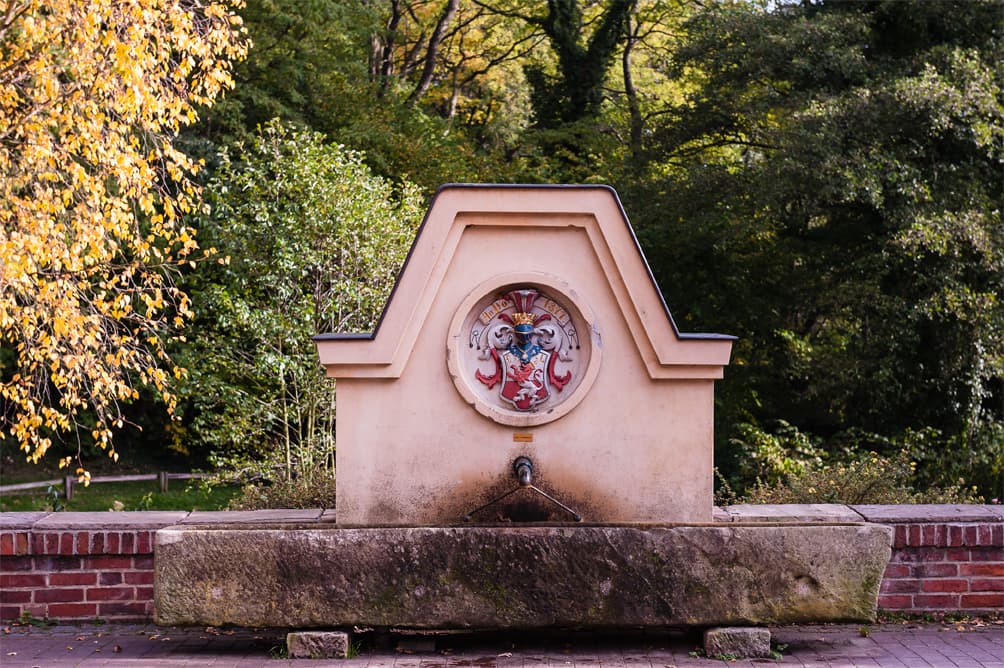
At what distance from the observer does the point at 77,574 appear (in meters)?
6.90

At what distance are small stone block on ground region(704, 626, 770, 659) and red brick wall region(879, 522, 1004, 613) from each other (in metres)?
1.22

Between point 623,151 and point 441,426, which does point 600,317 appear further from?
point 623,151

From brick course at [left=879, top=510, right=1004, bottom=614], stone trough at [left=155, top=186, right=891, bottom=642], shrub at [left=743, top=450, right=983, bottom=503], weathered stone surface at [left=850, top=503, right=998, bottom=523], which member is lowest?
brick course at [left=879, top=510, right=1004, bottom=614]

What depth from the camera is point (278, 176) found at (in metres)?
13.3

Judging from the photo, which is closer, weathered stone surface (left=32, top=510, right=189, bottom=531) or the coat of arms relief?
the coat of arms relief

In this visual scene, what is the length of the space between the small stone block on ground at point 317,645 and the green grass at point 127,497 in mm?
10150

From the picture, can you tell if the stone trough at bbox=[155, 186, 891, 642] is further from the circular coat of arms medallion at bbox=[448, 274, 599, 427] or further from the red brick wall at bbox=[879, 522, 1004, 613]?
the red brick wall at bbox=[879, 522, 1004, 613]

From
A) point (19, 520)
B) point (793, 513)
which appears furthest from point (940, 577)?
point (19, 520)

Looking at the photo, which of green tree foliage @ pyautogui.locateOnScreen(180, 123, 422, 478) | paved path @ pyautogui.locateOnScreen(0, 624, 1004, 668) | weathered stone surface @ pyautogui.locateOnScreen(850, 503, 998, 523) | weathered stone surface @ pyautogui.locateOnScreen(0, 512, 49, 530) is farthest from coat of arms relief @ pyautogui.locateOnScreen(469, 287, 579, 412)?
green tree foliage @ pyautogui.locateOnScreen(180, 123, 422, 478)

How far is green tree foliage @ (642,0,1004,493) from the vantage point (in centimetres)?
1345

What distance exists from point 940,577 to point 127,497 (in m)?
14.5

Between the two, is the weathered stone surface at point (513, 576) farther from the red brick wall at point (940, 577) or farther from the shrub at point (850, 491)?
the shrub at point (850, 491)

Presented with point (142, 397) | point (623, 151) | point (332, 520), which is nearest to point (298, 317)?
point (332, 520)

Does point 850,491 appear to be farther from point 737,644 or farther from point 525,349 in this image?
point 525,349
